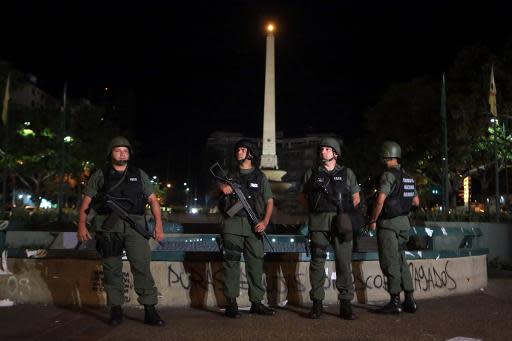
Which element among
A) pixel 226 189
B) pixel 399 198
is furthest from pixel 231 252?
pixel 399 198

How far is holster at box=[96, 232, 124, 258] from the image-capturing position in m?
5.95

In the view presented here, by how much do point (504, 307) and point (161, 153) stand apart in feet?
311

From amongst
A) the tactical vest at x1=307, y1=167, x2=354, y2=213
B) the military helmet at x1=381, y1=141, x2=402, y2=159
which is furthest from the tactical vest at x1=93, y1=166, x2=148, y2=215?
the military helmet at x1=381, y1=141, x2=402, y2=159

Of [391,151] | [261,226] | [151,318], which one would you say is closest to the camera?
[151,318]

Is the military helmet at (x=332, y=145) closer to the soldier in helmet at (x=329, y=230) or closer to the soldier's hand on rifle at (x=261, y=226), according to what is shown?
the soldier in helmet at (x=329, y=230)

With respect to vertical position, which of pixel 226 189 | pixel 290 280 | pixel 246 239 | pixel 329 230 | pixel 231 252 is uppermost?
pixel 226 189

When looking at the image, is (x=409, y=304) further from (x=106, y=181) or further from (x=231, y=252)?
(x=106, y=181)

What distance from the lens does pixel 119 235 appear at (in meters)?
5.96

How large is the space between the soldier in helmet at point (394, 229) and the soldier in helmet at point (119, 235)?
98.5 inches

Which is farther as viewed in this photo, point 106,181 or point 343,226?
point 343,226

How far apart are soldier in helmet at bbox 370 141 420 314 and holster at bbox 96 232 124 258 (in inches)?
111

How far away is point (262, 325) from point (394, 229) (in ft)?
6.18

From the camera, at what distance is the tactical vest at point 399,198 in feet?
21.8

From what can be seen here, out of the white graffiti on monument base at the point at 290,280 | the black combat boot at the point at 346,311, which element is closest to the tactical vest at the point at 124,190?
the white graffiti on monument base at the point at 290,280
